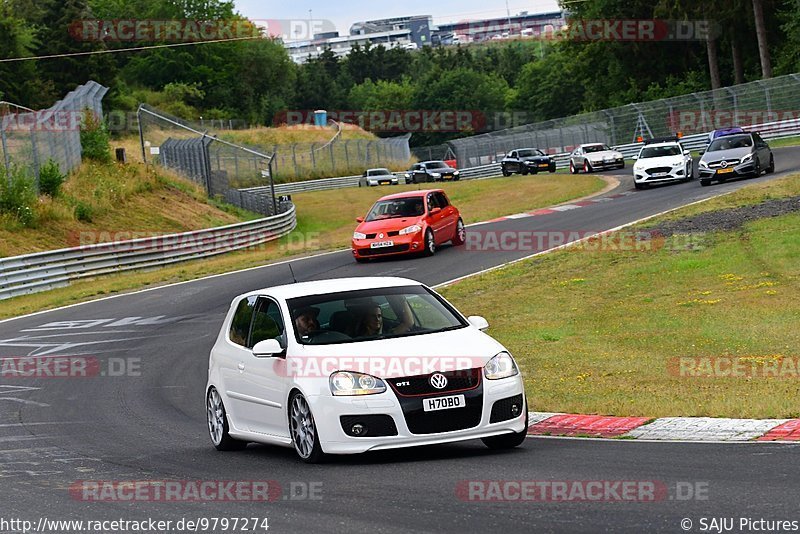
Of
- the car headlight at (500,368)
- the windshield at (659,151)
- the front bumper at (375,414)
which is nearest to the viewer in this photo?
the front bumper at (375,414)

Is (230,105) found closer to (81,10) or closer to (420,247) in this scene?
(81,10)

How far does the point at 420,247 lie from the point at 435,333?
65.4 ft

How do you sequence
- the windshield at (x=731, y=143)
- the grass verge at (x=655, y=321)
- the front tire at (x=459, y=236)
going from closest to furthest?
the grass verge at (x=655, y=321) → the front tire at (x=459, y=236) → the windshield at (x=731, y=143)

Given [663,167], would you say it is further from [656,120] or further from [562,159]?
[562,159]

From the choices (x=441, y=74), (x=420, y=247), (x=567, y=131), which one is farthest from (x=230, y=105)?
(x=420, y=247)

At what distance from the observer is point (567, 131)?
7556cm

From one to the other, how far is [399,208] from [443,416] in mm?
21460

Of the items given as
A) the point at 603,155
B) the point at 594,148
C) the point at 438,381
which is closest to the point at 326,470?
the point at 438,381

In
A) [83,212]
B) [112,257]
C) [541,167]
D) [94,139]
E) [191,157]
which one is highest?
[94,139]

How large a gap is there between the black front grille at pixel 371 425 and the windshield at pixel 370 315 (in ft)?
2.92

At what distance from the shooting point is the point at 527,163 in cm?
6259

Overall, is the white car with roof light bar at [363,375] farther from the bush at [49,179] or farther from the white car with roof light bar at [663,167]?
the white car with roof light bar at [663,167]

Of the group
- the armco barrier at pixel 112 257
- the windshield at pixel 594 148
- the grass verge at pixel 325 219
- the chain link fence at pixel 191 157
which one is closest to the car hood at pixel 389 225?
the grass verge at pixel 325 219

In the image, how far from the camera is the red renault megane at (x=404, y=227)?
97.8 feet
